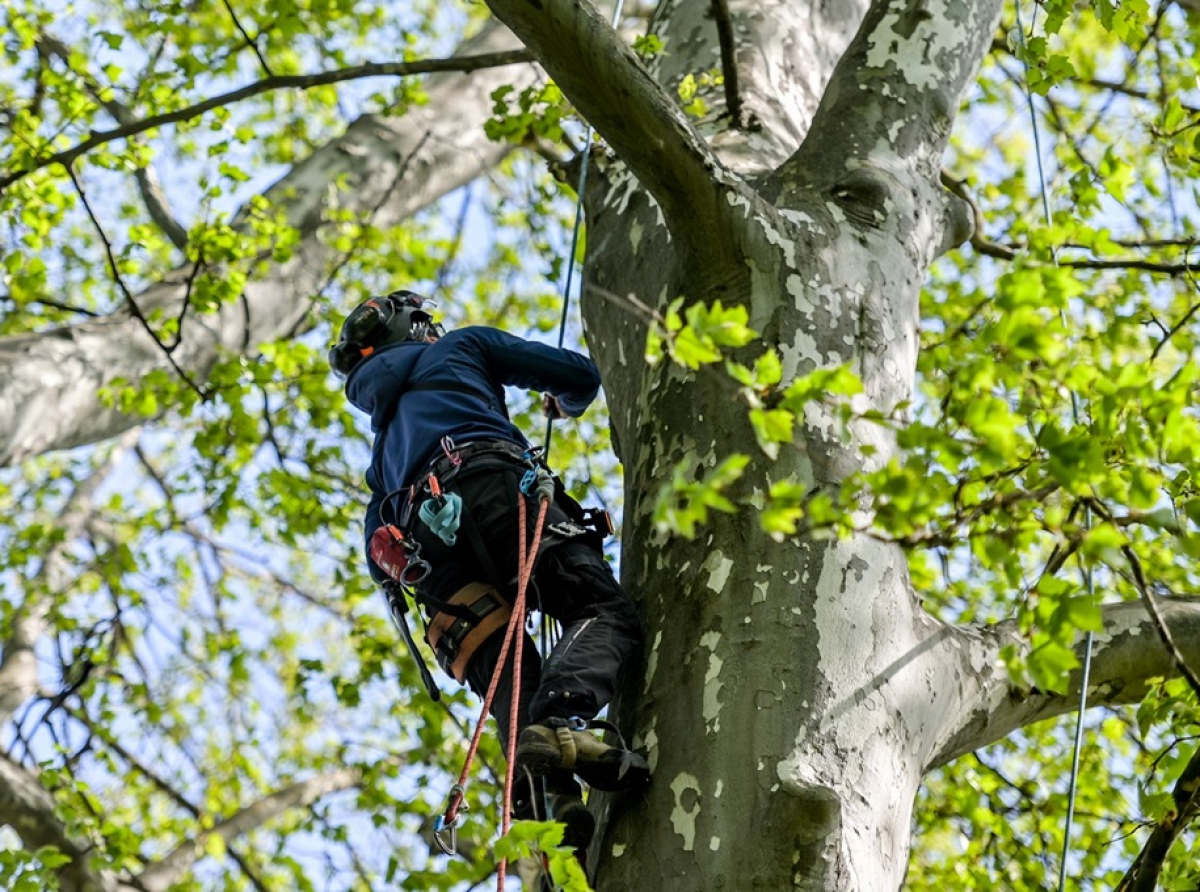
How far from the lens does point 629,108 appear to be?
2.80 meters

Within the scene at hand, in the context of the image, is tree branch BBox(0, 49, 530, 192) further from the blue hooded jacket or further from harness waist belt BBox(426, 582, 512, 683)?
harness waist belt BBox(426, 582, 512, 683)

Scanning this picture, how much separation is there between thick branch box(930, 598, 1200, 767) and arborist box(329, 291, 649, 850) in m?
0.69

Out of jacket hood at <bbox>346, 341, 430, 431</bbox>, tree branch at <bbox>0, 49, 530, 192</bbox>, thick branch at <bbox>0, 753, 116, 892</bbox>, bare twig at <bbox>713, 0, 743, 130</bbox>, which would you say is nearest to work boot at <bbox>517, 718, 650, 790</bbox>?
jacket hood at <bbox>346, 341, 430, 431</bbox>

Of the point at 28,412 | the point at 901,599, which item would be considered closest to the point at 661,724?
the point at 901,599

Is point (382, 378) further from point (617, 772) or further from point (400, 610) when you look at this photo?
point (617, 772)

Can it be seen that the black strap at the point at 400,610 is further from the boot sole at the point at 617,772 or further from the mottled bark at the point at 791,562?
the boot sole at the point at 617,772

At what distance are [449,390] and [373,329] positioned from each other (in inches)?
18.3

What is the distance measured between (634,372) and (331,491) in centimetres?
299

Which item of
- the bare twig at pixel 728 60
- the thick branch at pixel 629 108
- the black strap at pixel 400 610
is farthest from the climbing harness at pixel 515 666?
the bare twig at pixel 728 60

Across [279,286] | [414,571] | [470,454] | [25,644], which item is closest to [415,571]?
[414,571]

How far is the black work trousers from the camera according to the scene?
108 inches

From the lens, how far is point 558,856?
2.05 m

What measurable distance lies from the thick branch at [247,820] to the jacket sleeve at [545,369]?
3125 millimetres

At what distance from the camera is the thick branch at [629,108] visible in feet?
9.03
